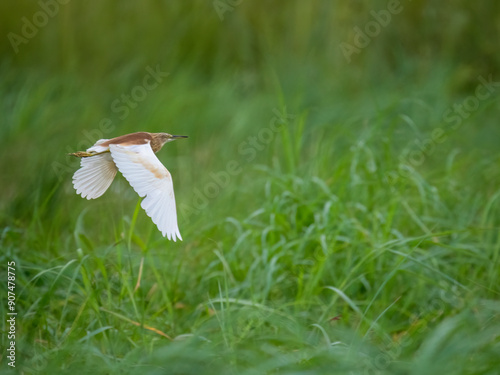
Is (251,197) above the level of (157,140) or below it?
below

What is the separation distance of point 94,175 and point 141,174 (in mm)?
145

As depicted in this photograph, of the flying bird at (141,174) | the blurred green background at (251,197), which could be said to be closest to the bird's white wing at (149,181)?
the flying bird at (141,174)

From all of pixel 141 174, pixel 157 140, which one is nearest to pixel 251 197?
pixel 157 140

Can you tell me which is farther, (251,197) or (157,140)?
(251,197)

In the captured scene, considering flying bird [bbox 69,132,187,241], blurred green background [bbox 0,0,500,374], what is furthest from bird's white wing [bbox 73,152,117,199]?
blurred green background [bbox 0,0,500,374]

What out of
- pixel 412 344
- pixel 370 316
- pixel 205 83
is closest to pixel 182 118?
pixel 205 83

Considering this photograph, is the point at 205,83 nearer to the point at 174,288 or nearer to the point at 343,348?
the point at 174,288

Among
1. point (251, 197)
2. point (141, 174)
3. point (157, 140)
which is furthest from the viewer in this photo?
point (251, 197)

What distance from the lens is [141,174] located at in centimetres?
100

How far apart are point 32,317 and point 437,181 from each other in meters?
1.80

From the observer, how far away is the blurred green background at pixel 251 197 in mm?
1657

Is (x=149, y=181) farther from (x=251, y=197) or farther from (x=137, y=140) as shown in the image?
(x=251, y=197)

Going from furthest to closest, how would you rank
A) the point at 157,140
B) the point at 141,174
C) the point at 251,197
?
the point at 251,197
the point at 157,140
the point at 141,174

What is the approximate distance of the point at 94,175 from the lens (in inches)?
43.4
